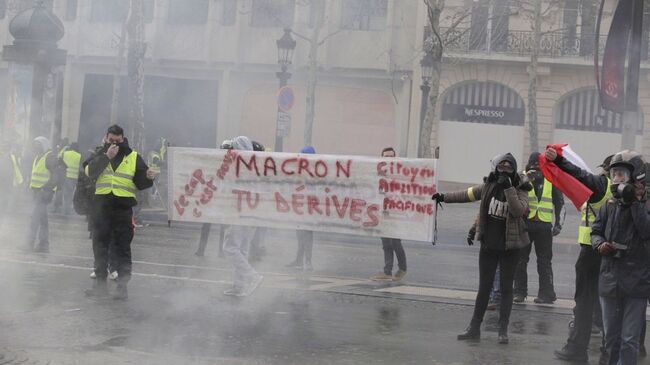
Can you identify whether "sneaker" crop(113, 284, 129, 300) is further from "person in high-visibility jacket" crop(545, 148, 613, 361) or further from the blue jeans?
the blue jeans

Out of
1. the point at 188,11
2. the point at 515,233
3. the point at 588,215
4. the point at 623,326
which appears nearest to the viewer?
the point at 623,326

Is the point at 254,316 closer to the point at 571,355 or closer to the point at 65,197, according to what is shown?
the point at 571,355

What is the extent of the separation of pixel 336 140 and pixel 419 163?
776 inches

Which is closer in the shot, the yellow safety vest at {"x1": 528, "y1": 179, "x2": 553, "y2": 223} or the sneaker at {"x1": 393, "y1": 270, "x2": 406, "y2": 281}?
the yellow safety vest at {"x1": 528, "y1": 179, "x2": 553, "y2": 223}

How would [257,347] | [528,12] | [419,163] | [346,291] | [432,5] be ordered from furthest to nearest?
[432,5], [528,12], [346,291], [419,163], [257,347]

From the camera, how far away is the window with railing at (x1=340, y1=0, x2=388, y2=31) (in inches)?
365

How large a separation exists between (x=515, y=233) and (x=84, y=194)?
4.27 meters

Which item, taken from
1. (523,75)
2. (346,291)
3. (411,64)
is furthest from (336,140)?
(346,291)

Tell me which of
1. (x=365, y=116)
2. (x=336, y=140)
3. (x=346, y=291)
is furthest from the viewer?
(x=365, y=116)

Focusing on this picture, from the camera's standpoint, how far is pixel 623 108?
1416 cm

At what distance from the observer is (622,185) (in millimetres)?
7137

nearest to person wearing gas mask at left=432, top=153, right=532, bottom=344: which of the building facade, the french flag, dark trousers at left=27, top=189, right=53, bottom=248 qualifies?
the french flag

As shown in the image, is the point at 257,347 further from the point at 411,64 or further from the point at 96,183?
the point at 411,64

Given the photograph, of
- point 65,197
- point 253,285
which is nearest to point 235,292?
point 253,285
